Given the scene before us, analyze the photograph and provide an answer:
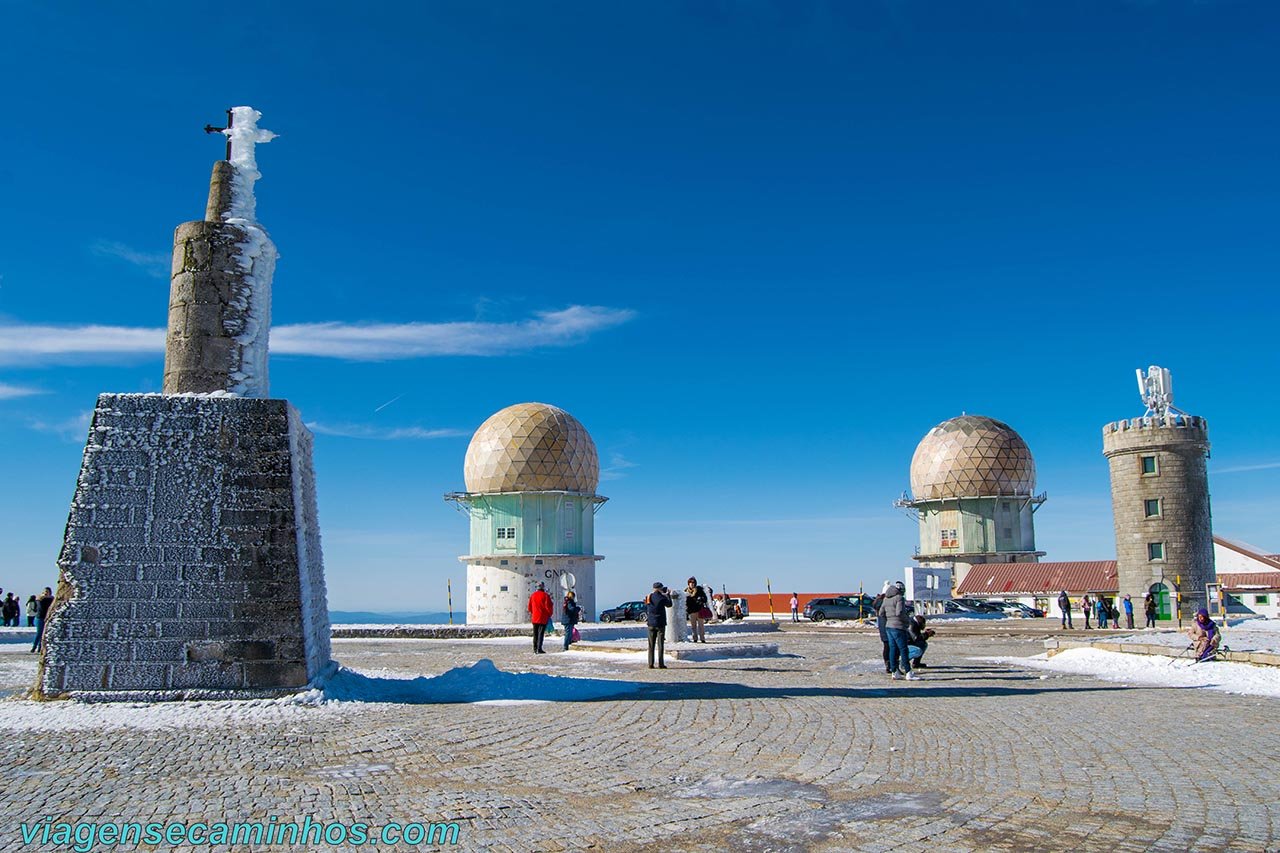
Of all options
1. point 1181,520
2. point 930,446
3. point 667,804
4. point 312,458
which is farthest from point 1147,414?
point 667,804

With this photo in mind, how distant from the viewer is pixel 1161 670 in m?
13.9

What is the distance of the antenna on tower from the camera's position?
1549 inches

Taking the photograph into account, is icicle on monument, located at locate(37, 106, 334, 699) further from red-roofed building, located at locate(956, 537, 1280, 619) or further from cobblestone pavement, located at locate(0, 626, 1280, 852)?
red-roofed building, located at locate(956, 537, 1280, 619)

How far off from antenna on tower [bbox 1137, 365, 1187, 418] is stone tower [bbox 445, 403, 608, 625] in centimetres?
2396

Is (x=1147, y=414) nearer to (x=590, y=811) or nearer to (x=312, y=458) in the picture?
(x=312, y=458)

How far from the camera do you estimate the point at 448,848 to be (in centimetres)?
479

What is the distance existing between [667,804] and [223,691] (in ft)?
19.0

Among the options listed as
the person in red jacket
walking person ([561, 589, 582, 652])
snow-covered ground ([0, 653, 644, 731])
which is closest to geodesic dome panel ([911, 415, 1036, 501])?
walking person ([561, 589, 582, 652])

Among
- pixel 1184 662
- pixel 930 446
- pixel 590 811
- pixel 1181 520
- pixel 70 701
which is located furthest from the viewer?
pixel 930 446

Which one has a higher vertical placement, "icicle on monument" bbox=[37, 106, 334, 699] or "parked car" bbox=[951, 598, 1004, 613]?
"icicle on monument" bbox=[37, 106, 334, 699]

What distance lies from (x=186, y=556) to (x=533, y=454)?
32492 millimetres

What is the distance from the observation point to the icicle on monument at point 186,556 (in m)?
9.52

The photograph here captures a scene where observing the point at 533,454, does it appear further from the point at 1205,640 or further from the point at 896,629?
the point at 1205,640

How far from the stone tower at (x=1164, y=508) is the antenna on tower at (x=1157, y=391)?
0.13 feet
